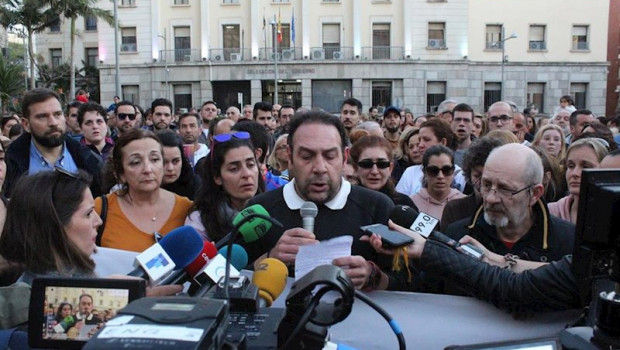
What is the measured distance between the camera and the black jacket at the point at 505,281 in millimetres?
2104

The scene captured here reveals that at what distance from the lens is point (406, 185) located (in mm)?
5465

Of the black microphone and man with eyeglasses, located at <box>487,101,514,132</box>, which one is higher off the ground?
man with eyeglasses, located at <box>487,101,514,132</box>

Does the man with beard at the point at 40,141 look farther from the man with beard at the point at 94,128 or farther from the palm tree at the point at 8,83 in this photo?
the palm tree at the point at 8,83

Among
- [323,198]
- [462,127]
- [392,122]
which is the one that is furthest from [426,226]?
[392,122]

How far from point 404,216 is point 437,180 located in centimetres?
202

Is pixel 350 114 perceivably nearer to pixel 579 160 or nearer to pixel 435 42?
pixel 579 160

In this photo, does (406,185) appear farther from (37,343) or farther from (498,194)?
(37,343)

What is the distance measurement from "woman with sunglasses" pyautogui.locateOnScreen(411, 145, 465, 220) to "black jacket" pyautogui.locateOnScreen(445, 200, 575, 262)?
1.54 metres

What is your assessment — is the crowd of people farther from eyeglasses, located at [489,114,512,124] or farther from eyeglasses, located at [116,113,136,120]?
eyeglasses, located at [116,113,136,120]

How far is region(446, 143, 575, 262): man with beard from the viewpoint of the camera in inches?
112

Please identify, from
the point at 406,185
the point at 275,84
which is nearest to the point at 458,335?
the point at 406,185

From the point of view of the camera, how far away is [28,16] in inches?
1117

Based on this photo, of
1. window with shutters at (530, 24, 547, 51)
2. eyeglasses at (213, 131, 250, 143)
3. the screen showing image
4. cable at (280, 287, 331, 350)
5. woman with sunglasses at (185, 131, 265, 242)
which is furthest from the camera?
window with shutters at (530, 24, 547, 51)

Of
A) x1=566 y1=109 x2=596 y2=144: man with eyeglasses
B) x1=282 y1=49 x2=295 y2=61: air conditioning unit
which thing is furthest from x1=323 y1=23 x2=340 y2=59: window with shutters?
x1=566 y1=109 x2=596 y2=144: man with eyeglasses
